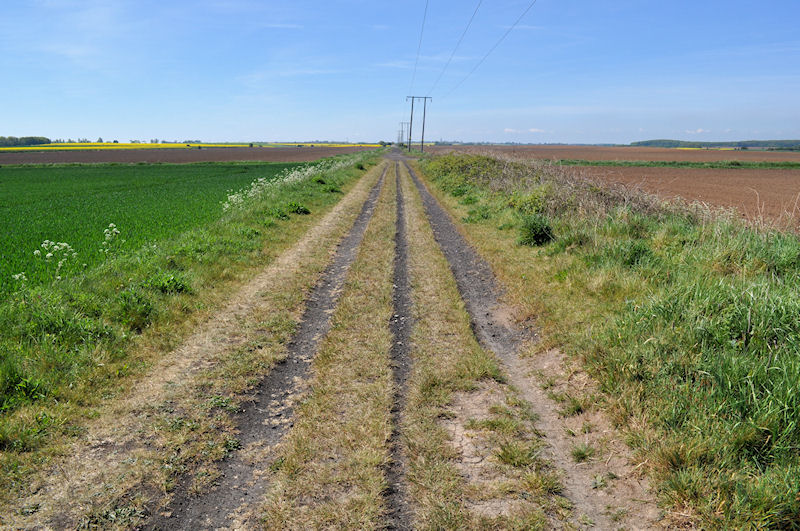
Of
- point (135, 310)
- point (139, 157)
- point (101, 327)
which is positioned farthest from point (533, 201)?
point (139, 157)

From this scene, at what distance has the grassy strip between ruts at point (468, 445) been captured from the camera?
3.26 meters

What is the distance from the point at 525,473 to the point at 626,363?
79.8 inches

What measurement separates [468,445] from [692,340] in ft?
9.37

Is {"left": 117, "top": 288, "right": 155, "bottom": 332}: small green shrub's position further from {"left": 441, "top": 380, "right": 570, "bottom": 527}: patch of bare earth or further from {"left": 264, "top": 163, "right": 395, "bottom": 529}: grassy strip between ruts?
{"left": 441, "top": 380, "right": 570, "bottom": 527}: patch of bare earth

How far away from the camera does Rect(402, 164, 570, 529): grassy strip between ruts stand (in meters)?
3.26

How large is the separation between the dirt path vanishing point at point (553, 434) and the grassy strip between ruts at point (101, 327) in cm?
336

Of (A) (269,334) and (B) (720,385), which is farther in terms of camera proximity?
(A) (269,334)

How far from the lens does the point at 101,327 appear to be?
595cm

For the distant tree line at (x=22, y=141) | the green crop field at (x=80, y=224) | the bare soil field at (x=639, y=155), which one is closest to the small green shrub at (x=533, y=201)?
the green crop field at (x=80, y=224)

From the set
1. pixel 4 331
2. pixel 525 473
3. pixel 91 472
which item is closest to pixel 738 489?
pixel 525 473

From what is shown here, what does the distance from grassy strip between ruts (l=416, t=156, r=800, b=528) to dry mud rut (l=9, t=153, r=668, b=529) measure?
0.39 metres

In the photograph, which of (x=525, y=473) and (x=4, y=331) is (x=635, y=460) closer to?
(x=525, y=473)

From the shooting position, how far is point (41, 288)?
6664 mm

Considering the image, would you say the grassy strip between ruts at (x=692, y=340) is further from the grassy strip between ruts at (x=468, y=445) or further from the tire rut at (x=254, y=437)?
→ the tire rut at (x=254, y=437)
